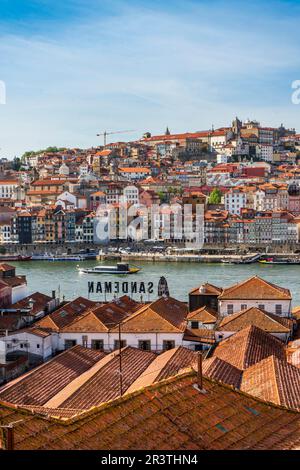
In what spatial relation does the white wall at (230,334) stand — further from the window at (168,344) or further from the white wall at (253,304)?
the white wall at (253,304)

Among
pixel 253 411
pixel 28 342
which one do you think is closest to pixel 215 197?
pixel 28 342

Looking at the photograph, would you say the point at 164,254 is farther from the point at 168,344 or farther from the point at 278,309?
the point at 168,344

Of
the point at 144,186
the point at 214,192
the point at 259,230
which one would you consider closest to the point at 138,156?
the point at 144,186

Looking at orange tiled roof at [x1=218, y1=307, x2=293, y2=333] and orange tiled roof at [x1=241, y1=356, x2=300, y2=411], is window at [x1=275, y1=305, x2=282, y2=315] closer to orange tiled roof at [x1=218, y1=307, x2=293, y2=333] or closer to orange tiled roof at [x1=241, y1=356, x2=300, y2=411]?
orange tiled roof at [x1=218, y1=307, x2=293, y2=333]

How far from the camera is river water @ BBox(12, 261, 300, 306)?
1938 cm

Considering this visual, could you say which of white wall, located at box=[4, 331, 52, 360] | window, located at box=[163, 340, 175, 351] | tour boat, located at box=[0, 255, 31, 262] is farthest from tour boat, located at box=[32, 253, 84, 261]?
white wall, located at box=[4, 331, 52, 360]

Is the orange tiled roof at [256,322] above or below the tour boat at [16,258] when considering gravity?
above

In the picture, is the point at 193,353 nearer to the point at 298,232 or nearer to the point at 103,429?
the point at 103,429

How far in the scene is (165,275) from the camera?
2436 cm

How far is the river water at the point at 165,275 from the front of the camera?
63.6 ft

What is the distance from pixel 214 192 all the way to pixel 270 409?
127 ft

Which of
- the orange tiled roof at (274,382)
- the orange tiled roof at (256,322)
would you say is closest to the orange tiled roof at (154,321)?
the orange tiled roof at (256,322)

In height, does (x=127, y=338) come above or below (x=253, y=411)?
below

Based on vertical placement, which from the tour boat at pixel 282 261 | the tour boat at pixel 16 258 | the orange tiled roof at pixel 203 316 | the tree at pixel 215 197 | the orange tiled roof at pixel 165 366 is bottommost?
the tour boat at pixel 16 258
